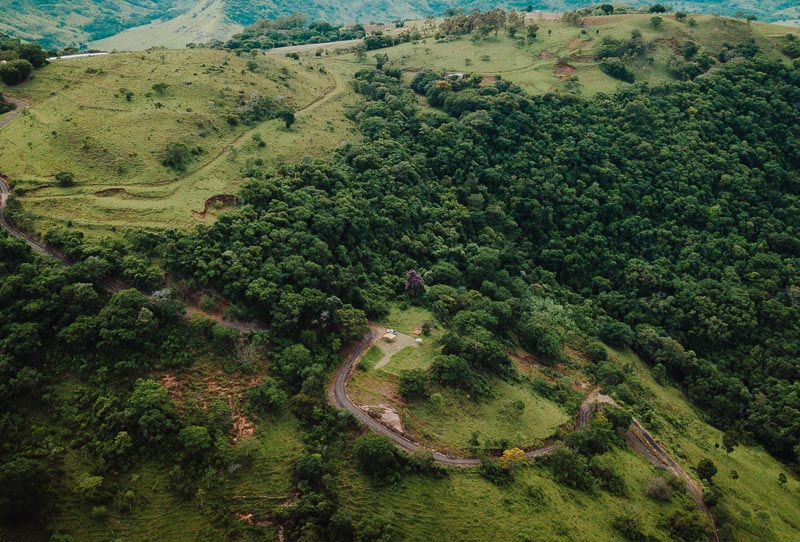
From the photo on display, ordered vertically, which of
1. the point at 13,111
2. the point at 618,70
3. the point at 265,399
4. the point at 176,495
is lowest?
the point at 176,495

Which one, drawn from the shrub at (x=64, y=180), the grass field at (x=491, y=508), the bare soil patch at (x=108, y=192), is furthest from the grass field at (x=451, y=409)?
the shrub at (x=64, y=180)

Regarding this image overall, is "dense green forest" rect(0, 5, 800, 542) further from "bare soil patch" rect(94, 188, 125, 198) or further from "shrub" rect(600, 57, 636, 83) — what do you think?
"bare soil patch" rect(94, 188, 125, 198)

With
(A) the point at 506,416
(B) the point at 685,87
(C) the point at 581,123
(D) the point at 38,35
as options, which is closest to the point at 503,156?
(C) the point at 581,123

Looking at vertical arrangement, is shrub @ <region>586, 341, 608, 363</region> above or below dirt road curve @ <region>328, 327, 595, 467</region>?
below

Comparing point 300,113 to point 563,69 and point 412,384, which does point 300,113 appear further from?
point 563,69

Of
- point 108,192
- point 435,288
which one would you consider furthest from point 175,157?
point 435,288

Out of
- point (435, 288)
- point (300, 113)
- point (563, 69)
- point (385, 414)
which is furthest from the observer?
point (563, 69)

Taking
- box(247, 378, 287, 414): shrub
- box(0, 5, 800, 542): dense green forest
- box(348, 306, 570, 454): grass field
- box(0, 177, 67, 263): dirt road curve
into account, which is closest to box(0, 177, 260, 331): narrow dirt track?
box(0, 177, 67, 263): dirt road curve
